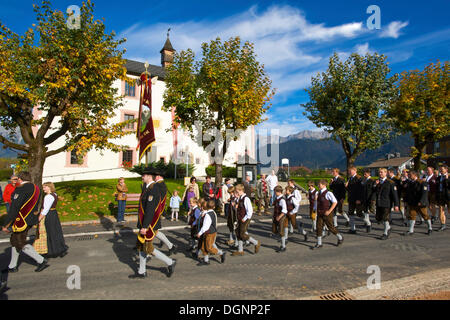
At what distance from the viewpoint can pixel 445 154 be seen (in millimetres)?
50781

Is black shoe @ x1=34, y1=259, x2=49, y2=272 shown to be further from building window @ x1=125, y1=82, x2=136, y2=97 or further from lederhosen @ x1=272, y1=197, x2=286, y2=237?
building window @ x1=125, y1=82, x2=136, y2=97

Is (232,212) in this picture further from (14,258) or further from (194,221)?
(14,258)

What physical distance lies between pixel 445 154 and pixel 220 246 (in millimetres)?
59614

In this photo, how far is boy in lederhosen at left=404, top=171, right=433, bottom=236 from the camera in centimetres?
932

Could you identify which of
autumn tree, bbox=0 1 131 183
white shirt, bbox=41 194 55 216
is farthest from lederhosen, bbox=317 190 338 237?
autumn tree, bbox=0 1 131 183

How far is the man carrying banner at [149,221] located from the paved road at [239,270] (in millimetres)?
A: 339

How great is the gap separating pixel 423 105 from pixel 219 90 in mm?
18362

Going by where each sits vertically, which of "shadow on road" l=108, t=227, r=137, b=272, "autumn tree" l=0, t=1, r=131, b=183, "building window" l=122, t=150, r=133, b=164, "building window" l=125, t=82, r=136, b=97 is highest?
"building window" l=125, t=82, r=136, b=97

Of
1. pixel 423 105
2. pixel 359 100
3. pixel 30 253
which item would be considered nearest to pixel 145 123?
pixel 30 253

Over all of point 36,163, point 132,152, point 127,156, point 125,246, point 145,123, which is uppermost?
point 145,123

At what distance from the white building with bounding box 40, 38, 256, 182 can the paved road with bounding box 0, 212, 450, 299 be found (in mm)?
18911

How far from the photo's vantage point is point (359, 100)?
821 inches

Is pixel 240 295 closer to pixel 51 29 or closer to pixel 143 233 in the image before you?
pixel 143 233

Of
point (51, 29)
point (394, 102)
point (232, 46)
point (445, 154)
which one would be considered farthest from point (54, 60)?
point (445, 154)
